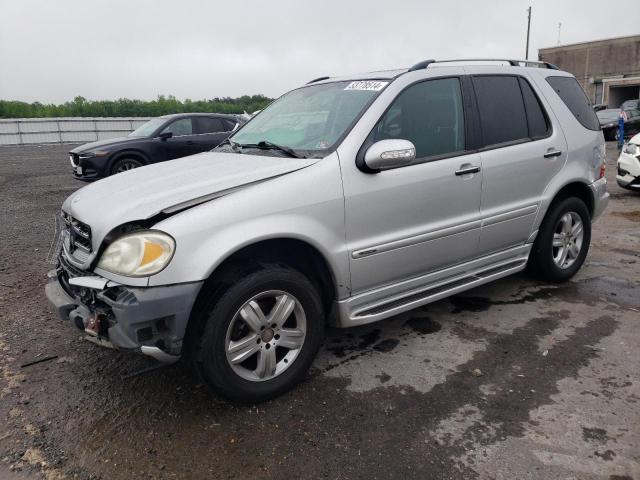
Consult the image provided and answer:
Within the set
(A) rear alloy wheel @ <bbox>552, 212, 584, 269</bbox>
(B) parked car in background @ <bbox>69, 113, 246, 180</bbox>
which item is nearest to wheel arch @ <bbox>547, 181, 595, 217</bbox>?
(A) rear alloy wheel @ <bbox>552, 212, 584, 269</bbox>

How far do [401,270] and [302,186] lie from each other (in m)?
0.92

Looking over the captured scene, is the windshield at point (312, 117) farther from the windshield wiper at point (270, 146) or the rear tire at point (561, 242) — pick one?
the rear tire at point (561, 242)

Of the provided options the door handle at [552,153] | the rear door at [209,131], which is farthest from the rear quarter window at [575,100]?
the rear door at [209,131]

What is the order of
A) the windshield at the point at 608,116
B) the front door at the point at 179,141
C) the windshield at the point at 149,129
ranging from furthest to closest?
the windshield at the point at 608,116, the windshield at the point at 149,129, the front door at the point at 179,141

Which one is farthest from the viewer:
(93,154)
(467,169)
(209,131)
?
(209,131)

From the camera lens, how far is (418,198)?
10.8ft

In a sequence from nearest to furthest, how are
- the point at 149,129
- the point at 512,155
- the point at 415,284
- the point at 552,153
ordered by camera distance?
the point at 415,284, the point at 512,155, the point at 552,153, the point at 149,129

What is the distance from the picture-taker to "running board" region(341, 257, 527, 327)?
320 cm

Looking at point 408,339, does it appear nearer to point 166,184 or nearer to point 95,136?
point 166,184

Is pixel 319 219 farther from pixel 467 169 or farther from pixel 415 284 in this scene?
pixel 467 169

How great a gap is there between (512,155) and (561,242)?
1.14 meters

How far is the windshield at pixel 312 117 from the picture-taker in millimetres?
3258

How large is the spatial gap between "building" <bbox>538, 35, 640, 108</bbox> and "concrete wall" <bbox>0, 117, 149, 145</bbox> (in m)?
36.7

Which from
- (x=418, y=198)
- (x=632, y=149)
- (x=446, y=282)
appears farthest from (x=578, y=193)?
(x=632, y=149)
